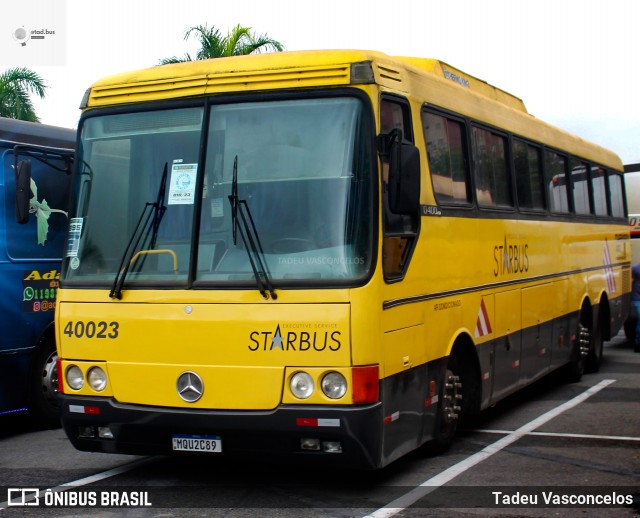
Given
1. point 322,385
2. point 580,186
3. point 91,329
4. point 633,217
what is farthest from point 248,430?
point 633,217

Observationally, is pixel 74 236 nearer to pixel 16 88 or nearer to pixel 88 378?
pixel 88 378

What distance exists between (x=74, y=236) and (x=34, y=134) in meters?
3.17

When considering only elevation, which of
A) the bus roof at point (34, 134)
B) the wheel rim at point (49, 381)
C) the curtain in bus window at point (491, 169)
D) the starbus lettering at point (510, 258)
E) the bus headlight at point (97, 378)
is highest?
the bus roof at point (34, 134)

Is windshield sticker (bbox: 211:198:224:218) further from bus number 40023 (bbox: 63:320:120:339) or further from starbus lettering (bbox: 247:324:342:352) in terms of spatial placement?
bus number 40023 (bbox: 63:320:120:339)

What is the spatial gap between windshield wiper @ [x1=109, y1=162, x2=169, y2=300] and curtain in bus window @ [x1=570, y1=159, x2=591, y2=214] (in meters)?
7.78

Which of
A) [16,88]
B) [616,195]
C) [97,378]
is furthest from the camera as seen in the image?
[16,88]

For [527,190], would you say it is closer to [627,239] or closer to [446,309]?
[446,309]

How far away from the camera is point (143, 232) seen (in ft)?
24.6

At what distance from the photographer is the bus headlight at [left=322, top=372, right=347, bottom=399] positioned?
685 cm

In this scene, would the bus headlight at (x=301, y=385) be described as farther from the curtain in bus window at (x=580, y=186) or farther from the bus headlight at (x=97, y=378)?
the curtain in bus window at (x=580, y=186)

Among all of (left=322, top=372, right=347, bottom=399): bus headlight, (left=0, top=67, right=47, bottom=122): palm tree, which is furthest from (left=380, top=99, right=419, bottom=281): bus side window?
(left=0, top=67, right=47, bottom=122): palm tree

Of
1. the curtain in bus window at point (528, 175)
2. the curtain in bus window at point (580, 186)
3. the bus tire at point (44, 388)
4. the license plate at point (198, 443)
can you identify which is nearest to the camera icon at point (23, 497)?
the license plate at point (198, 443)

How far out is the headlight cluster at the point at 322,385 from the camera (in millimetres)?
6859

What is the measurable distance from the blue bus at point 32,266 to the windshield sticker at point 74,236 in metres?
2.10
